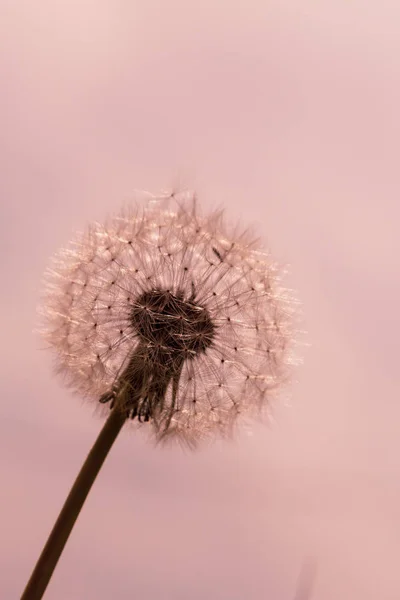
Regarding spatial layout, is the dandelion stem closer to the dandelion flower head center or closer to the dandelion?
the dandelion

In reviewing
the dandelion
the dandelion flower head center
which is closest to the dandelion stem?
the dandelion

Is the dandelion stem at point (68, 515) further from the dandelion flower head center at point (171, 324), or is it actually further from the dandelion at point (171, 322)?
the dandelion flower head center at point (171, 324)

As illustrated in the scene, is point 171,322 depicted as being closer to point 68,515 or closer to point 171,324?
point 171,324

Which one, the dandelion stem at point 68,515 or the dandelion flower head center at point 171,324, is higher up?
the dandelion flower head center at point 171,324

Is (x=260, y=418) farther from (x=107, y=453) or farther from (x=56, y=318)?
(x=56, y=318)

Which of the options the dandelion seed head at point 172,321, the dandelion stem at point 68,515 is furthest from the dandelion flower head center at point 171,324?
the dandelion stem at point 68,515

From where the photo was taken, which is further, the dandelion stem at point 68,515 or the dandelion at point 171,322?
the dandelion at point 171,322

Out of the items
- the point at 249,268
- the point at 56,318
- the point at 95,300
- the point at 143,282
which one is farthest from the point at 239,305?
the point at 56,318
